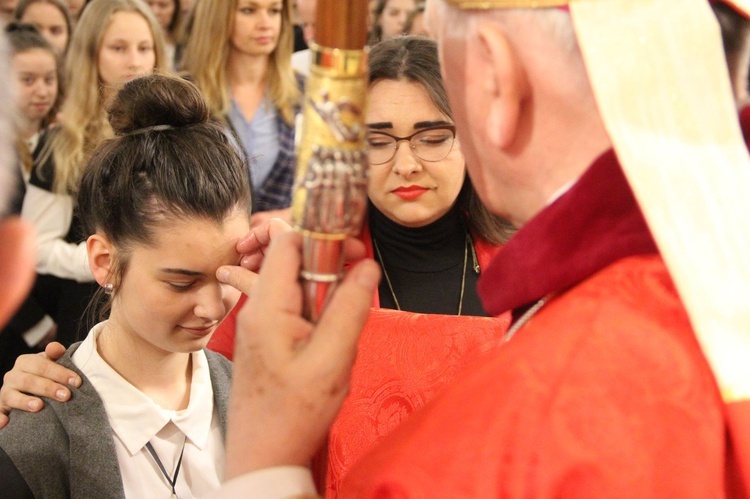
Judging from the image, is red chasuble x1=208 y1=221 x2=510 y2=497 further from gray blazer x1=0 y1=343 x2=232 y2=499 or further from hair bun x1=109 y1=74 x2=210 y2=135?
hair bun x1=109 y1=74 x2=210 y2=135

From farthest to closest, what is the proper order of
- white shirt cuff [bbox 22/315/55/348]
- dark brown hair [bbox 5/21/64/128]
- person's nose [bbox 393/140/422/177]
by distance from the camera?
dark brown hair [bbox 5/21/64/128] → white shirt cuff [bbox 22/315/55/348] → person's nose [bbox 393/140/422/177]

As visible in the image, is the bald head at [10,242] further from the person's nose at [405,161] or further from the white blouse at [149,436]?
the person's nose at [405,161]

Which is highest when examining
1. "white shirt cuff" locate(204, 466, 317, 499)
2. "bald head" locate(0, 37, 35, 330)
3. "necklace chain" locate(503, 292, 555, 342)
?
"bald head" locate(0, 37, 35, 330)

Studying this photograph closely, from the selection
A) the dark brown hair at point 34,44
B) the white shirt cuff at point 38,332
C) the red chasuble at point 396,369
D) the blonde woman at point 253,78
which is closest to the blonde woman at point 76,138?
the white shirt cuff at point 38,332

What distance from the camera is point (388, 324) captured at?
7.09 ft

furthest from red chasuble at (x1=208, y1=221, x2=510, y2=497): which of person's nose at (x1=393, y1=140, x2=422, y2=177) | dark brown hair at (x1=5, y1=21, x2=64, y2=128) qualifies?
dark brown hair at (x1=5, y1=21, x2=64, y2=128)

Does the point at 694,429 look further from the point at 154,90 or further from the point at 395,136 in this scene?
the point at 395,136

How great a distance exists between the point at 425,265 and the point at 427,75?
0.53 m

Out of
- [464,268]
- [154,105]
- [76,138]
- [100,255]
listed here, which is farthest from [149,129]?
[76,138]

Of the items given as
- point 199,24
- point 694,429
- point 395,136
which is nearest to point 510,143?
point 694,429

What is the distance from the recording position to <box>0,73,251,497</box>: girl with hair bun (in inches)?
75.8

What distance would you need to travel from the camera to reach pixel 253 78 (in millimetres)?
4008

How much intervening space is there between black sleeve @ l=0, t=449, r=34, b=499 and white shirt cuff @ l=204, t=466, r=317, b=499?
0.80m

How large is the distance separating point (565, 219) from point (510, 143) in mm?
116
